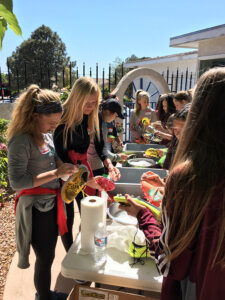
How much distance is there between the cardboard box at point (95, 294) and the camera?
46.4 inches

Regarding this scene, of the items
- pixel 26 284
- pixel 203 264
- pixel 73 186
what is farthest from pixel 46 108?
pixel 26 284

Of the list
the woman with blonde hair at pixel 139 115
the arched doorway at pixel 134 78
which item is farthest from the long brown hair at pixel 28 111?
the arched doorway at pixel 134 78

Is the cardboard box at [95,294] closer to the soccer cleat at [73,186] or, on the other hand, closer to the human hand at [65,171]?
the soccer cleat at [73,186]

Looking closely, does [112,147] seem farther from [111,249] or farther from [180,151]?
[180,151]

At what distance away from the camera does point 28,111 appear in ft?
4.91

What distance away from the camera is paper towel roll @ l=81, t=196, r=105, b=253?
1.25 metres

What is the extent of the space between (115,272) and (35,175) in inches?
31.1

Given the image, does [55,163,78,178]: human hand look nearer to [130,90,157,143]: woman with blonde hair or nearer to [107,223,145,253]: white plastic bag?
[107,223,145,253]: white plastic bag

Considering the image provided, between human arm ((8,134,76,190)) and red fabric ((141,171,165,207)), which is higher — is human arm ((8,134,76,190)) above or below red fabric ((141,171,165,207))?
above

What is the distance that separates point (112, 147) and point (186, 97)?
1.30 metres

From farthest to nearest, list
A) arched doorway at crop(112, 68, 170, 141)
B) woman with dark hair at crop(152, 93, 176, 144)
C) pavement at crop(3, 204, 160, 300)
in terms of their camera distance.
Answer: arched doorway at crop(112, 68, 170, 141)
woman with dark hair at crop(152, 93, 176, 144)
pavement at crop(3, 204, 160, 300)

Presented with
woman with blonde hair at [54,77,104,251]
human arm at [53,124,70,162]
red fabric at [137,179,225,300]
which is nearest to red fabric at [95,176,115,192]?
woman with blonde hair at [54,77,104,251]

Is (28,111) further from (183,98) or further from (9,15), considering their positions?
(183,98)

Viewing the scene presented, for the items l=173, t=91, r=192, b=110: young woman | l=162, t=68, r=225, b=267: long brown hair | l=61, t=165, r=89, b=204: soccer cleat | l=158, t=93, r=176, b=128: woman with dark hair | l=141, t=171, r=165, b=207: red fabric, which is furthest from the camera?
l=158, t=93, r=176, b=128: woman with dark hair
